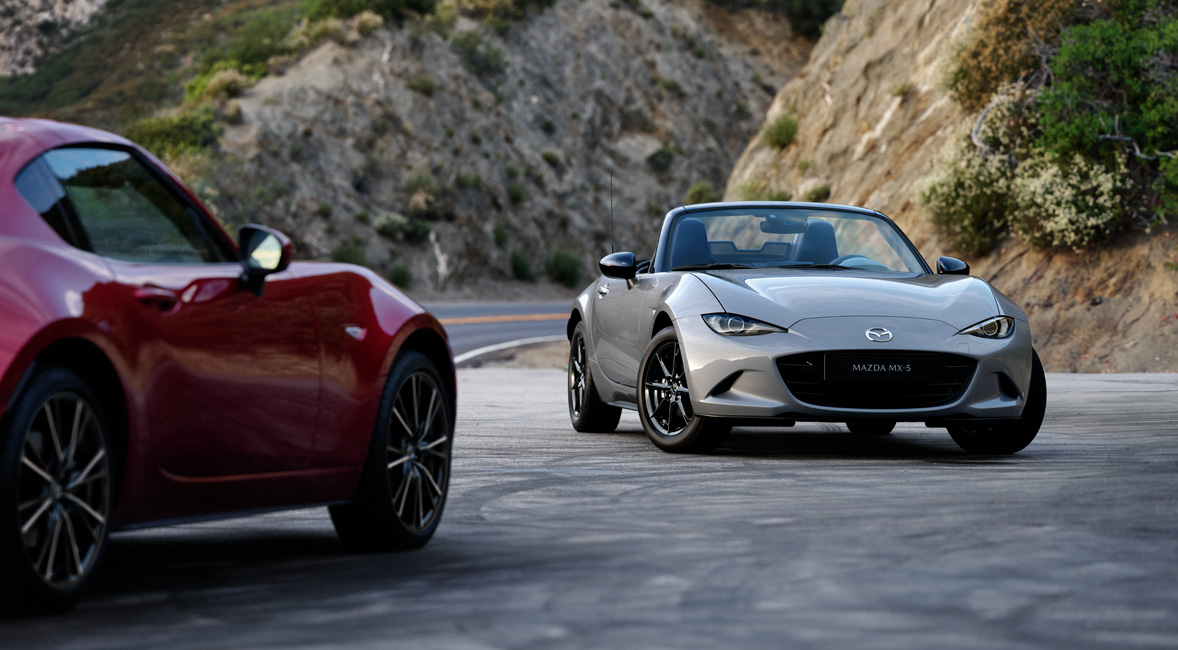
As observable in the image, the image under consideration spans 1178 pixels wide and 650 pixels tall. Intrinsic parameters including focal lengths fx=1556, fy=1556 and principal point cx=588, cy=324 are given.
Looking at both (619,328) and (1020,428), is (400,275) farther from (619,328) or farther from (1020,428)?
(1020,428)

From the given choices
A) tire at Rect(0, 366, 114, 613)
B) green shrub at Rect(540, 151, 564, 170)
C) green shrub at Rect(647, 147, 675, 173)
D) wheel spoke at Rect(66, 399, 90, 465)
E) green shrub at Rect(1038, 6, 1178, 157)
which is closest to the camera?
tire at Rect(0, 366, 114, 613)

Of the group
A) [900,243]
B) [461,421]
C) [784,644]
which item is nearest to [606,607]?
[784,644]

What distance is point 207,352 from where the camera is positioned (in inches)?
184

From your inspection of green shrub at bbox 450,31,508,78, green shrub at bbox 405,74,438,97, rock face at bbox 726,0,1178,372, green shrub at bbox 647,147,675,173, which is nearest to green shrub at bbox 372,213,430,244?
green shrub at bbox 405,74,438,97

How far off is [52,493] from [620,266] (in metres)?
6.34

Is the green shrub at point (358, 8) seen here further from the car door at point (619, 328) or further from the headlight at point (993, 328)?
the headlight at point (993, 328)

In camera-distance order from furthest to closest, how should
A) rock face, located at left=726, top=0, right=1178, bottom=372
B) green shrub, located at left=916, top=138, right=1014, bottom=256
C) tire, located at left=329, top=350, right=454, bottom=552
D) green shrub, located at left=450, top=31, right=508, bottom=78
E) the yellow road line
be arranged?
green shrub, located at left=450, top=31, right=508, bottom=78 < the yellow road line < green shrub, located at left=916, top=138, right=1014, bottom=256 < rock face, located at left=726, top=0, right=1178, bottom=372 < tire, located at left=329, top=350, right=454, bottom=552

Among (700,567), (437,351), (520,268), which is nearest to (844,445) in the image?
(437,351)

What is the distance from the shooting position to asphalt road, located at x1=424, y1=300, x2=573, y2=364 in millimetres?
29578

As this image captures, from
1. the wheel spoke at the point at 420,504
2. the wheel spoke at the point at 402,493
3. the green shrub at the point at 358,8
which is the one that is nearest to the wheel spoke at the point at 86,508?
the wheel spoke at the point at 402,493

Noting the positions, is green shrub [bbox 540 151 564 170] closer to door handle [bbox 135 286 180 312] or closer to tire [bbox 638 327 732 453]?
tire [bbox 638 327 732 453]

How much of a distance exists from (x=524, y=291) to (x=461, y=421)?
1755 inches

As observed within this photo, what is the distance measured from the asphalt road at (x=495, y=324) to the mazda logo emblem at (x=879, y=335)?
636 inches

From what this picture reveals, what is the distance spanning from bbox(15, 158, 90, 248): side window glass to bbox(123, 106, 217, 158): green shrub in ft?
150
